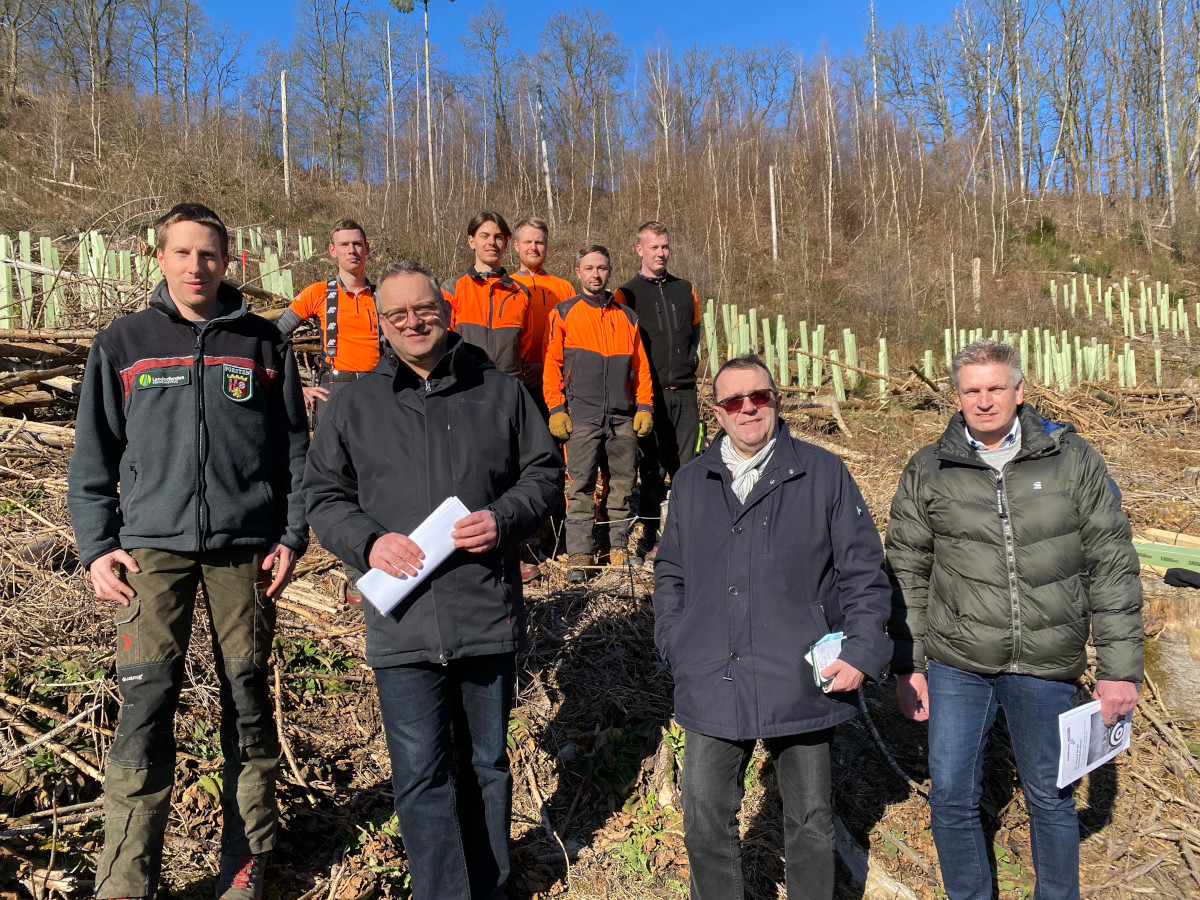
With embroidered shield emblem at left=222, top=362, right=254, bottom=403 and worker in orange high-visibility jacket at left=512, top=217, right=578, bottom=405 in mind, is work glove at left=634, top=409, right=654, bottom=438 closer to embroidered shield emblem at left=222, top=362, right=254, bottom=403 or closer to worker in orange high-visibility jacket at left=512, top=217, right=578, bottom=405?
worker in orange high-visibility jacket at left=512, top=217, right=578, bottom=405

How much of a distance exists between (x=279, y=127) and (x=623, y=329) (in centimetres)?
2295

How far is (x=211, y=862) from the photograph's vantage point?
279 centimetres

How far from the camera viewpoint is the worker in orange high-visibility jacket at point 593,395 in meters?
4.91

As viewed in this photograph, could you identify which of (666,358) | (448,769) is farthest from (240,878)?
(666,358)

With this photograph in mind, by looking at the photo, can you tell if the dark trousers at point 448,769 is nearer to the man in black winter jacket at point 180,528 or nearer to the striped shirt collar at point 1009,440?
the man in black winter jacket at point 180,528

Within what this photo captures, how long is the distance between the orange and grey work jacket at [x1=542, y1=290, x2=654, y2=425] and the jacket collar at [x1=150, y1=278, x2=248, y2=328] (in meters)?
2.45

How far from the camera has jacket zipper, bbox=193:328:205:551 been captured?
235 centimetres

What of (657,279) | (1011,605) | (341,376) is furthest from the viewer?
(657,279)

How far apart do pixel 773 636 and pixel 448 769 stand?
103 cm

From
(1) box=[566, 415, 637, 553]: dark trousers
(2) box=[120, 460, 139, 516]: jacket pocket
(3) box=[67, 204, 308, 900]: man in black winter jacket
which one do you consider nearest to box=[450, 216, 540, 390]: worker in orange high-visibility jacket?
(1) box=[566, 415, 637, 553]: dark trousers

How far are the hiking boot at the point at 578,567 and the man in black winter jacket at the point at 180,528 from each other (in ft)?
7.56

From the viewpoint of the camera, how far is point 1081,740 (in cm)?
228

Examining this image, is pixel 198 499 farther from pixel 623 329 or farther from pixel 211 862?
pixel 623 329

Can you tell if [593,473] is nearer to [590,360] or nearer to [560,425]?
[560,425]
